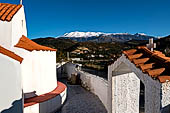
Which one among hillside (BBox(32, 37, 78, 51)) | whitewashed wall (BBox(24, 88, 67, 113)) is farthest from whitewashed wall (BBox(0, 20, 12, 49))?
hillside (BBox(32, 37, 78, 51))

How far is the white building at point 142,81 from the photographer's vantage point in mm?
2564

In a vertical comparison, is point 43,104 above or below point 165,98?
below

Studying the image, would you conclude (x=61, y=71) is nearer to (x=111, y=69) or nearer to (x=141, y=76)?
(x=111, y=69)

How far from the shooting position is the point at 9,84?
4.85m

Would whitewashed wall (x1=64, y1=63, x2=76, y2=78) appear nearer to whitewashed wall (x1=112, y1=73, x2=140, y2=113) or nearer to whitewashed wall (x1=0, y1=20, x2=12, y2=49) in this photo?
whitewashed wall (x1=0, y1=20, x2=12, y2=49)

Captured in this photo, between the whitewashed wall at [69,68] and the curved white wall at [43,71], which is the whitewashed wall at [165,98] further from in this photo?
the whitewashed wall at [69,68]

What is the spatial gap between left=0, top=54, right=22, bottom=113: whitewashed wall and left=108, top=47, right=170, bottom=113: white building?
3505 mm

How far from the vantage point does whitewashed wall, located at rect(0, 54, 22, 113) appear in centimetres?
475

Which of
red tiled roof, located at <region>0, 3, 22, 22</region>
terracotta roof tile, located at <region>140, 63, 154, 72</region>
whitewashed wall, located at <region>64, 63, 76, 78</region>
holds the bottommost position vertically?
whitewashed wall, located at <region>64, 63, 76, 78</region>

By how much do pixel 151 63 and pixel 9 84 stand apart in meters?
4.62

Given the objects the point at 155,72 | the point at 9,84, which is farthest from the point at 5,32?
the point at 155,72

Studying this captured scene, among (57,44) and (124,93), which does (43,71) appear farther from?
(57,44)

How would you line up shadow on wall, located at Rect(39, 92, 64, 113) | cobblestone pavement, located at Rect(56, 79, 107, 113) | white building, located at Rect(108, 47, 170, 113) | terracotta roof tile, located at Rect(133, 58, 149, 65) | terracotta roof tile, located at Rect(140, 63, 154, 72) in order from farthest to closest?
cobblestone pavement, located at Rect(56, 79, 107, 113), shadow on wall, located at Rect(39, 92, 64, 113), terracotta roof tile, located at Rect(133, 58, 149, 65), terracotta roof tile, located at Rect(140, 63, 154, 72), white building, located at Rect(108, 47, 170, 113)

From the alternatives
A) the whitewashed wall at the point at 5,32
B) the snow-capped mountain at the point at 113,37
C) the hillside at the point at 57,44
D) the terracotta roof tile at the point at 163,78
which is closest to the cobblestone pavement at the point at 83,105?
the whitewashed wall at the point at 5,32
